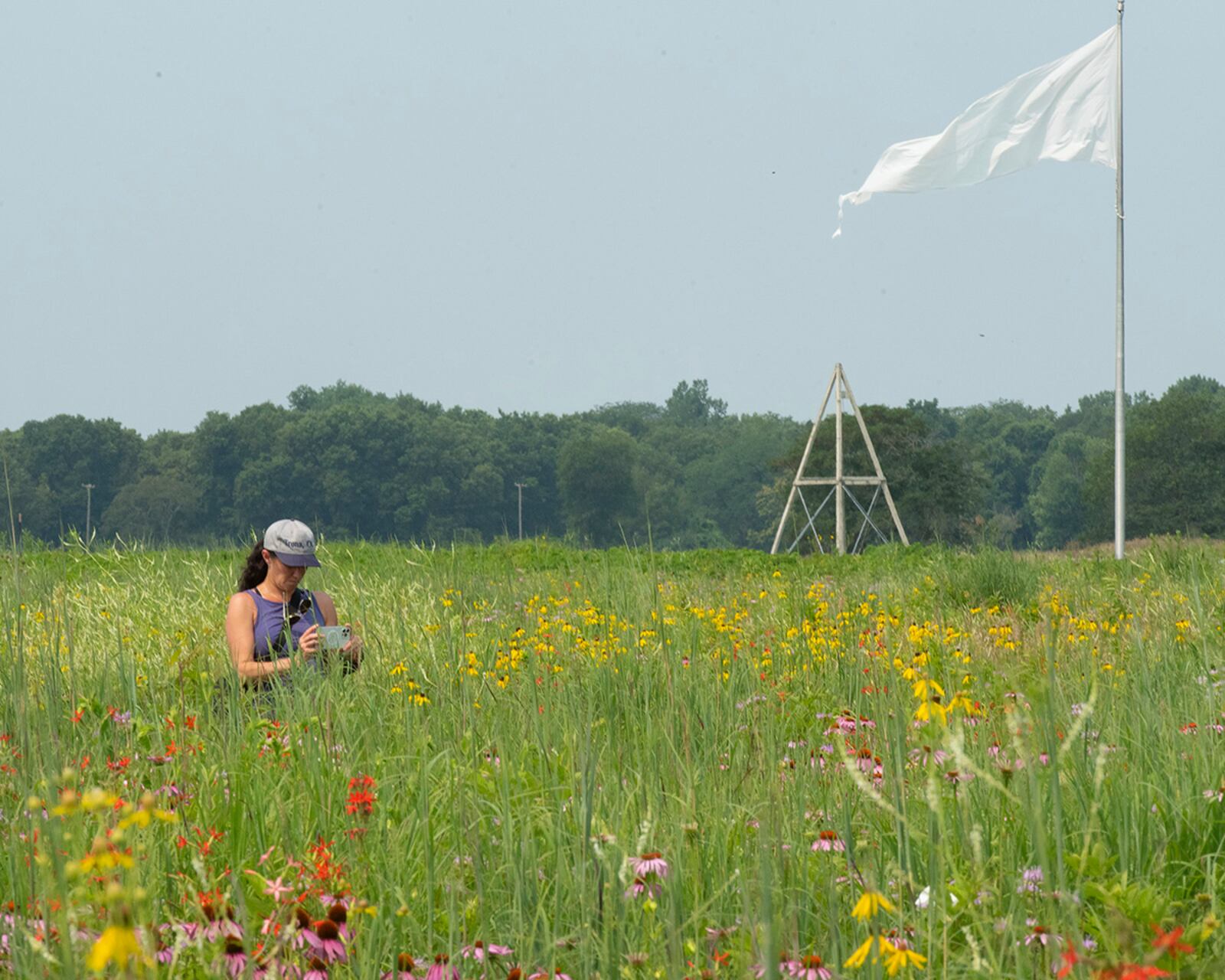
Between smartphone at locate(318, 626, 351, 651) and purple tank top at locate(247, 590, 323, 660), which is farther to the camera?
purple tank top at locate(247, 590, 323, 660)

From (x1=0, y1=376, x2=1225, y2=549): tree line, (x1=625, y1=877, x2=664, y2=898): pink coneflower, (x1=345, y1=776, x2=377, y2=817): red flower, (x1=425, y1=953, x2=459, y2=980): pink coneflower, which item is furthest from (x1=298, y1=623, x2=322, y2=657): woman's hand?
(x1=0, y1=376, x2=1225, y2=549): tree line

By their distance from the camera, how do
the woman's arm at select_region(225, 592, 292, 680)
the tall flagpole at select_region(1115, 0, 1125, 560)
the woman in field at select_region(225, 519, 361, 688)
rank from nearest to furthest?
1. the woman's arm at select_region(225, 592, 292, 680)
2. the woman in field at select_region(225, 519, 361, 688)
3. the tall flagpole at select_region(1115, 0, 1125, 560)

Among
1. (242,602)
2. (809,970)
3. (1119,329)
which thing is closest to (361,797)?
(809,970)

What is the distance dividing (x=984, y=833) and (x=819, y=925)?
534mm

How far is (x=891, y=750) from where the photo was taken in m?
2.52

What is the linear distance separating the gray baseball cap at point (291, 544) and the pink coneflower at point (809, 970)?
3.88m

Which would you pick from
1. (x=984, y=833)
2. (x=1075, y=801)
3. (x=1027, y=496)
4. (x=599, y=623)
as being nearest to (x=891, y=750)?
(x=984, y=833)

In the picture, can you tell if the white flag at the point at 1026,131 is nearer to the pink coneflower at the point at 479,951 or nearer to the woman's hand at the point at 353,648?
the woman's hand at the point at 353,648

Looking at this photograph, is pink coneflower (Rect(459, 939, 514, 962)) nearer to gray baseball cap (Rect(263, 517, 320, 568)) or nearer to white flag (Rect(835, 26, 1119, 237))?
gray baseball cap (Rect(263, 517, 320, 568))

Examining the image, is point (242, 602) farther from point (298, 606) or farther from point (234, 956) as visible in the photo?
point (234, 956)

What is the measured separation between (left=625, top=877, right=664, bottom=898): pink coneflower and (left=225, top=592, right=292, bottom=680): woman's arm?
10.3ft

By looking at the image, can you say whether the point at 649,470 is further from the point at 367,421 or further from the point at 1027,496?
the point at 1027,496

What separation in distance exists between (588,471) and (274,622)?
4887cm

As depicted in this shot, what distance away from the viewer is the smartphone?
180 inches
